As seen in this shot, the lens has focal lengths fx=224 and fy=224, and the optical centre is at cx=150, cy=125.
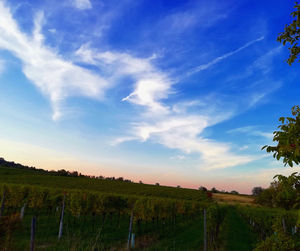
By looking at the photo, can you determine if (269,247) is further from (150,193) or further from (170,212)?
(150,193)

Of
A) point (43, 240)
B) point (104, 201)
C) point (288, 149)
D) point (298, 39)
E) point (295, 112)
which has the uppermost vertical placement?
point (298, 39)

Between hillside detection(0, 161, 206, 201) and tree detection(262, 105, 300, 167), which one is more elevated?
tree detection(262, 105, 300, 167)

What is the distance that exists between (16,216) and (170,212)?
21019 millimetres

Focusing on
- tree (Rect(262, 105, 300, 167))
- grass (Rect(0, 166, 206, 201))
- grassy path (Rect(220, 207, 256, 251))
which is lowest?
grassy path (Rect(220, 207, 256, 251))

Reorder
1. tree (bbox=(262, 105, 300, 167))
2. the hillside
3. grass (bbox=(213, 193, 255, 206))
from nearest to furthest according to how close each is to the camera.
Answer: tree (bbox=(262, 105, 300, 167))
the hillside
grass (bbox=(213, 193, 255, 206))

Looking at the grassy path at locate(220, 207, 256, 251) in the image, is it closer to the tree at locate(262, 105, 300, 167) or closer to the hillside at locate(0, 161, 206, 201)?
the tree at locate(262, 105, 300, 167)

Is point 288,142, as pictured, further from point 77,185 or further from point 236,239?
point 77,185

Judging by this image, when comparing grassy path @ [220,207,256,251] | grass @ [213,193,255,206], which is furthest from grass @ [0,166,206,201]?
grassy path @ [220,207,256,251]

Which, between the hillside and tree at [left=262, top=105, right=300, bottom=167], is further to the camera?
the hillside

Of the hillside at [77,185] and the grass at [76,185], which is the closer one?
the grass at [76,185]

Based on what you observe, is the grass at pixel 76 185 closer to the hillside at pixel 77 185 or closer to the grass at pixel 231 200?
the hillside at pixel 77 185

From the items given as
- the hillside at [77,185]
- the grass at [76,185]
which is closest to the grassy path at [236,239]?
the grass at [76,185]

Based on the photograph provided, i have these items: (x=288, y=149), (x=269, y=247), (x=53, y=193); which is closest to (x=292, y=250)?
(x=269, y=247)

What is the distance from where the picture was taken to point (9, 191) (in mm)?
24562
